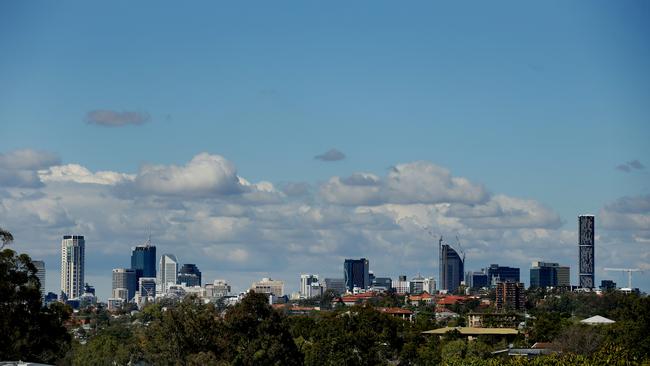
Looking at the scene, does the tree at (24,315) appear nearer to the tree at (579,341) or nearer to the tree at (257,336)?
the tree at (257,336)

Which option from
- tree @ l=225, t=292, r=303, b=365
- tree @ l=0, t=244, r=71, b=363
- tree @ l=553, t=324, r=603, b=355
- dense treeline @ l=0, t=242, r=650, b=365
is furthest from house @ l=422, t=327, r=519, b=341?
tree @ l=0, t=244, r=71, b=363

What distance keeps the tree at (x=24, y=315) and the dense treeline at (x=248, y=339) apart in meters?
0.05

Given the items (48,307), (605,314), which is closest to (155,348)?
(48,307)

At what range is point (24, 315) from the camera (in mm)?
74625

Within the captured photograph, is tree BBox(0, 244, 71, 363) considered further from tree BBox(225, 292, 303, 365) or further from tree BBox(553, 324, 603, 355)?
tree BBox(553, 324, 603, 355)

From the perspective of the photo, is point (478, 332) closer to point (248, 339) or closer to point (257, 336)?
point (257, 336)

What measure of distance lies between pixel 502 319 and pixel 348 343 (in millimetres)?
75015

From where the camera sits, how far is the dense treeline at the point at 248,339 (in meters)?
74.2

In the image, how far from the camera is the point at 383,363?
375ft

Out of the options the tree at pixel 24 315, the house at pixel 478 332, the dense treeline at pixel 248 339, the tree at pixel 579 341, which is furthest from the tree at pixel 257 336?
the house at pixel 478 332

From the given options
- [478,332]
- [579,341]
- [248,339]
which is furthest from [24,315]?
[478,332]

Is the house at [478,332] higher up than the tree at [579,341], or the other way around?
the tree at [579,341]

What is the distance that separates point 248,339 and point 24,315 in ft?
59.3

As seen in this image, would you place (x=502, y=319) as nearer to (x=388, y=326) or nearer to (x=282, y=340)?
(x=388, y=326)
